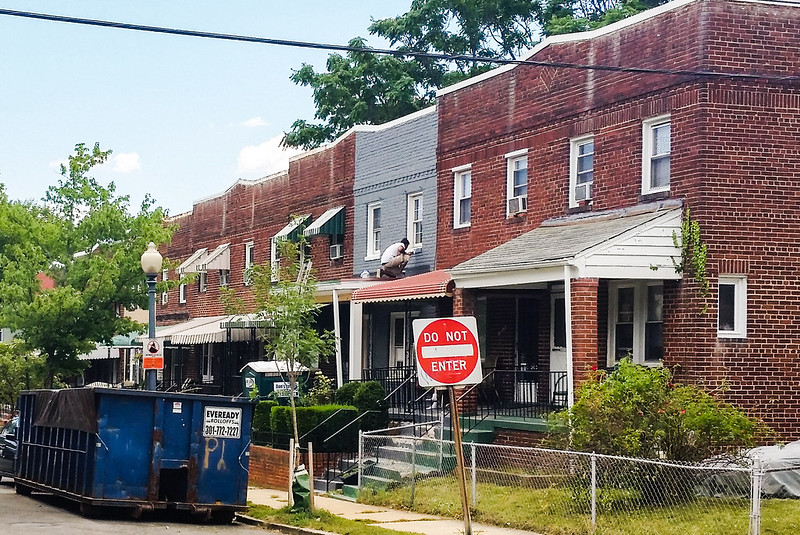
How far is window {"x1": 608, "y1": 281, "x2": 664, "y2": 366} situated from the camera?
21828mm

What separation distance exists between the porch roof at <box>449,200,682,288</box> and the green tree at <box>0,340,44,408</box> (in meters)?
16.9

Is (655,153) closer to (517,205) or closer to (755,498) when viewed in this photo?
(517,205)

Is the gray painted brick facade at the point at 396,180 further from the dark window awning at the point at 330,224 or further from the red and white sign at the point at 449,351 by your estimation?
the red and white sign at the point at 449,351

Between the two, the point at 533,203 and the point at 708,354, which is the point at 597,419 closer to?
the point at 708,354

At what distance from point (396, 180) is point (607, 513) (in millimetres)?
14942

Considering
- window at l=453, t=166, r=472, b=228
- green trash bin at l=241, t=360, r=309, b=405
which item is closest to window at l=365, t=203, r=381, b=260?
green trash bin at l=241, t=360, r=309, b=405

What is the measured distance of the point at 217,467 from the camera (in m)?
19.5

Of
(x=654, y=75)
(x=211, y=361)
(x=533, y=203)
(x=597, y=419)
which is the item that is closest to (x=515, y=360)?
(x=533, y=203)

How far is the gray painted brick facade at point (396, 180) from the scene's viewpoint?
28656mm

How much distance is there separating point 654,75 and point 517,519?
27.9 feet

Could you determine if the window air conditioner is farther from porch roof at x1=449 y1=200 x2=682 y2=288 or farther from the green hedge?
the green hedge

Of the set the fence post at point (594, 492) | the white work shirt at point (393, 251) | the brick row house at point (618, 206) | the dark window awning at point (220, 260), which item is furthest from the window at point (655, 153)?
the dark window awning at point (220, 260)

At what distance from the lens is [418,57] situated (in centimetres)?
4756

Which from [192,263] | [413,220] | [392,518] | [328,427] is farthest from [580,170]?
[192,263]
